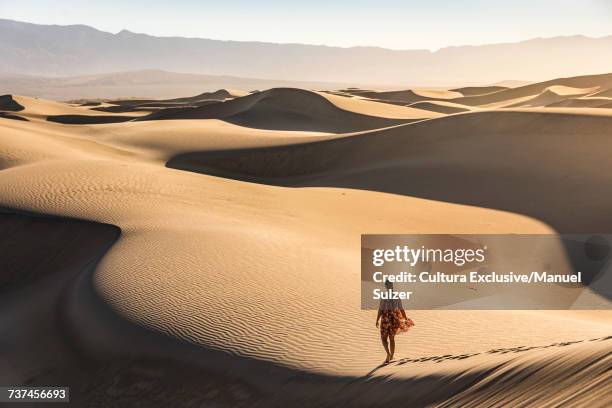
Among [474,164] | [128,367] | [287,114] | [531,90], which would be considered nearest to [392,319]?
[128,367]

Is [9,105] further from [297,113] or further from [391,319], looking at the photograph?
[391,319]

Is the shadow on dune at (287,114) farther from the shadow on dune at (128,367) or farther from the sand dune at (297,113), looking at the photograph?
the shadow on dune at (128,367)

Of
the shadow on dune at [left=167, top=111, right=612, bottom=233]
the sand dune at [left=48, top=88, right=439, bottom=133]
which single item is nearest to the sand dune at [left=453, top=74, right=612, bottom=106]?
the sand dune at [left=48, top=88, right=439, bottom=133]

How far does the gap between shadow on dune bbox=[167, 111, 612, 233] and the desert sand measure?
91 millimetres

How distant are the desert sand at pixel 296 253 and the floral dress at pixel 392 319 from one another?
390 mm

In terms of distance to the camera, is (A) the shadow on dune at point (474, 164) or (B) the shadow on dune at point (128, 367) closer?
(B) the shadow on dune at point (128, 367)

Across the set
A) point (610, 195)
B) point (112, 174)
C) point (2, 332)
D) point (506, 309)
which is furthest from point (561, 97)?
point (2, 332)

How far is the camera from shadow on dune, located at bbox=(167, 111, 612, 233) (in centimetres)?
1870

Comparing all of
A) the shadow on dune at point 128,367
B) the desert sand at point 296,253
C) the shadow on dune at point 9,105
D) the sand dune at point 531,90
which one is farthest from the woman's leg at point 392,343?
the sand dune at point 531,90

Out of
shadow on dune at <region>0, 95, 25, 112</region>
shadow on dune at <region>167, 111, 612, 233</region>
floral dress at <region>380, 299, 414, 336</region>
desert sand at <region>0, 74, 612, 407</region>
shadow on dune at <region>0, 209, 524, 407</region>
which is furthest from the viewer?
shadow on dune at <region>0, 95, 25, 112</region>

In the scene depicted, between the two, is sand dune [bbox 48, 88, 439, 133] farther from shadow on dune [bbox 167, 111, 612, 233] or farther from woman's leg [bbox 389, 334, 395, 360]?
woman's leg [bbox 389, 334, 395, 360]

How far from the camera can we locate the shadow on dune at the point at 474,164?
61.4ft

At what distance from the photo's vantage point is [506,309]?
10.0m

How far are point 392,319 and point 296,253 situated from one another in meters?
5.16
